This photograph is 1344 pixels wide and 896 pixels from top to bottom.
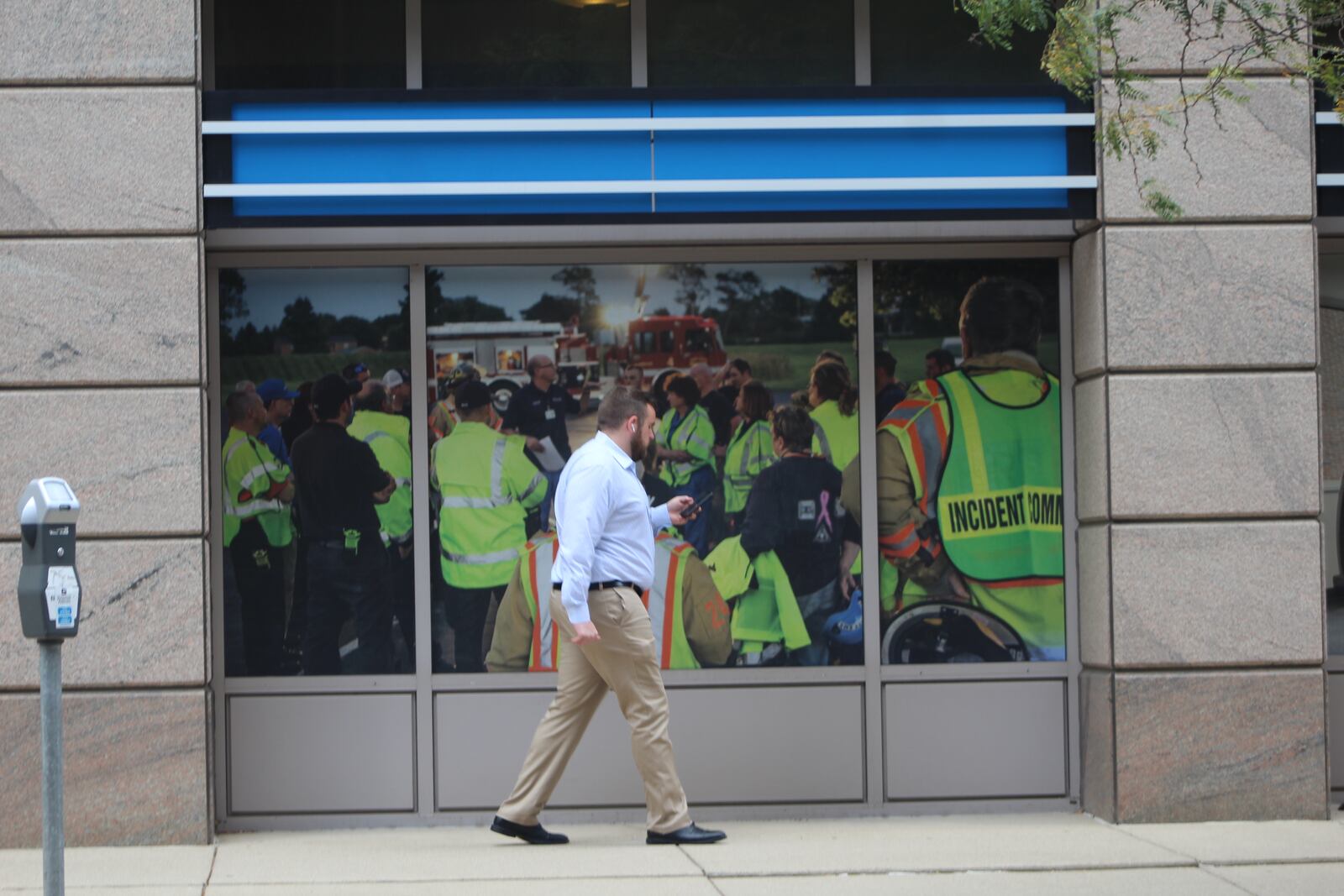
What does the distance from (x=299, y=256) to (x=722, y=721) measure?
3045 mm

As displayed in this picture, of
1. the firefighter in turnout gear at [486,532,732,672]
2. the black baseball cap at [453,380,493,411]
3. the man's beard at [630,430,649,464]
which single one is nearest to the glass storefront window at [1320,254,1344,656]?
the firefighter in turnout gear at [486,532,732,672]

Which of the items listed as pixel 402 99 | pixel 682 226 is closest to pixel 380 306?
pixel 402 99

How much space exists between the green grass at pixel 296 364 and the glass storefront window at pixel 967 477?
96.4 inches

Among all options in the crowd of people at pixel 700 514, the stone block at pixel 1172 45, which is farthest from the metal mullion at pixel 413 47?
the stone block at pixel 1172 45

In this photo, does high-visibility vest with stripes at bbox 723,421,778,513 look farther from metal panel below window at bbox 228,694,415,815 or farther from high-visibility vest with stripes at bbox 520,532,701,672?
metal panel below window at bbox 228,694,415,815

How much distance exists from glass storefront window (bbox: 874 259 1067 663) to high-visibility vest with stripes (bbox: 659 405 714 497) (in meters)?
0.87

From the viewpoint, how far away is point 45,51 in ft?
24.5

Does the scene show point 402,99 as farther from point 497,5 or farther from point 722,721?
point 722,721

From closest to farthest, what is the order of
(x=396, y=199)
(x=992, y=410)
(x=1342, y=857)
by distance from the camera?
(x=1342, y=857) < (x=396, y=199) < (x=992, y=410)

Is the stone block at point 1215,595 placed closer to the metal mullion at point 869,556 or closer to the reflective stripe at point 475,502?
the metal mullion at point 869,556

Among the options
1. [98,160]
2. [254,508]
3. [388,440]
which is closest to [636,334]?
[388,440]

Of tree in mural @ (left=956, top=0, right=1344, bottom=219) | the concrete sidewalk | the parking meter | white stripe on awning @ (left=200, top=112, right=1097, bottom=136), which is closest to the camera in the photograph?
the parking meter

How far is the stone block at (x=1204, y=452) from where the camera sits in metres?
7.81

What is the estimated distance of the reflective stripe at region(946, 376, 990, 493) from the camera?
8289mm
